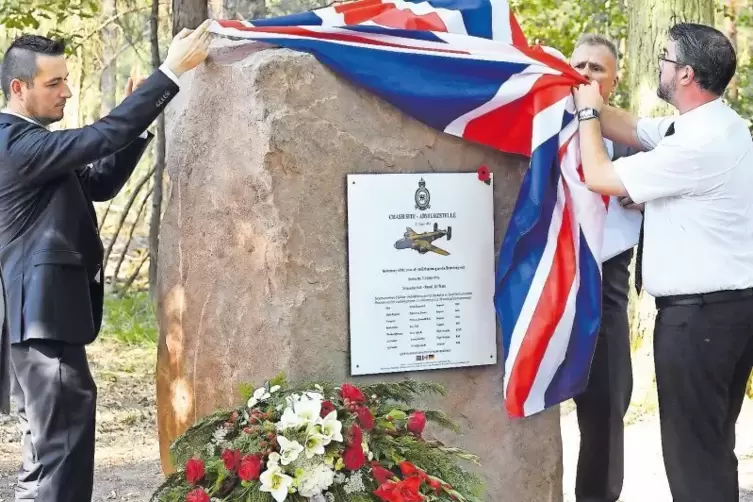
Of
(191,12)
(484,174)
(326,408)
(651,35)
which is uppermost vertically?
(191,12)

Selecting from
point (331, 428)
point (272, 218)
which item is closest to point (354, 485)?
point (331, 428)

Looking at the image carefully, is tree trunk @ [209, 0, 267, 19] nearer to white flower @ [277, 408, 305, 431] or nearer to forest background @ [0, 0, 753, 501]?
forest background @ [0, 0, 753, 501]

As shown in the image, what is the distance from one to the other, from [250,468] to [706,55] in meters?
1.99

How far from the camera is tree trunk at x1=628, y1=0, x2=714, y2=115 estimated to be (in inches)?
245

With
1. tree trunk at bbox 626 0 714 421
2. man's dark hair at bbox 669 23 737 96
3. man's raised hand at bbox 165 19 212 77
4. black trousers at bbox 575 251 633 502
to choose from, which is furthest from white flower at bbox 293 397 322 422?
tree trunk at bbox 626 0 714 421

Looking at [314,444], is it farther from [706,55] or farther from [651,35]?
[651,35]

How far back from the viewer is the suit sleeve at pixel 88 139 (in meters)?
3.41

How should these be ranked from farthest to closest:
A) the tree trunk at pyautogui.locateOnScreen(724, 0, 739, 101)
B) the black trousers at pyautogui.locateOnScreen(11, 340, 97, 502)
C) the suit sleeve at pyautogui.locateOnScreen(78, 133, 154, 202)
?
the tree trunk at pyautogui.locateOnScreen(724, 0, 739, 101)
the suit sleeve at pyautogui.locateOnScreen(78, 133, 154, 202)
the black trousers at pyautogui.locateOnScreen(11, 340, 97, 502)

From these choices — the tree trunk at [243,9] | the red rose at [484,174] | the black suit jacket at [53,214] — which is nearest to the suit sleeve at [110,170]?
the black suit jacket at [53,214]

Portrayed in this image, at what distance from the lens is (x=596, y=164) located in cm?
349

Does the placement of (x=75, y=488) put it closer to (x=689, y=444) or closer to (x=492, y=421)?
(x=492, y=421)

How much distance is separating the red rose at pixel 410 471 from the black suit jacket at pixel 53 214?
124cm

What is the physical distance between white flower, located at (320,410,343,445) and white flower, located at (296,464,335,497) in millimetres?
81

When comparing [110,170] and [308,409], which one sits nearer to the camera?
[308,409]
